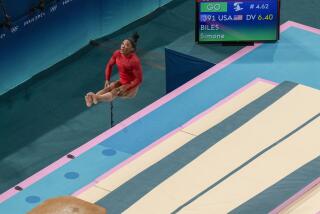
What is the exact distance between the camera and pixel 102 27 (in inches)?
555

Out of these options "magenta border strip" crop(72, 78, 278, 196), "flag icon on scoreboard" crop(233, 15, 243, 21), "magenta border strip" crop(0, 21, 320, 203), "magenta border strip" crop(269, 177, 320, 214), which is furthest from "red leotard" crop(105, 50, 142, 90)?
"magenta border strip" crop(269, 177, 320, 214)

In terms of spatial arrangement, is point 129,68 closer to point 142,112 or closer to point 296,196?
point 142,112

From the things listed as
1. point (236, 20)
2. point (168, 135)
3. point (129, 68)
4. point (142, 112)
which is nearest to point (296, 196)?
point (168, 135)

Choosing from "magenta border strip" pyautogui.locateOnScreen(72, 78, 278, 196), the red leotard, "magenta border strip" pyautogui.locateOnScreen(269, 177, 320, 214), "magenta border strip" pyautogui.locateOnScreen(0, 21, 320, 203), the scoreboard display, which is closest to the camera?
"magenta border strip" pyautogui.locateOnScreen(269, 177, 320, 214)

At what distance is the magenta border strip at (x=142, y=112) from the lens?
1043 centimetres

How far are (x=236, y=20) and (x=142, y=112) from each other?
189 centimetres

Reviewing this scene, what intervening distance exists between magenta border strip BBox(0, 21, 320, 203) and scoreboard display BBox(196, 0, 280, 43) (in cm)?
24

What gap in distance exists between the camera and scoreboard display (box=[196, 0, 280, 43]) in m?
12.3

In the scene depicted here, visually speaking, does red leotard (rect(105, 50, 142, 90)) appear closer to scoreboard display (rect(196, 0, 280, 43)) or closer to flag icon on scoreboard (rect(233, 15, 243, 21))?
scoreboard display (rect(196, 0, 280, 43))

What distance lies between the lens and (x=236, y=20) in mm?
12391

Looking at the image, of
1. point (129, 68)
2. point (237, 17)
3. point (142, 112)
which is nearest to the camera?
point (129, 68)

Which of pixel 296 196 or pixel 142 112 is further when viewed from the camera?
pixel 142 112

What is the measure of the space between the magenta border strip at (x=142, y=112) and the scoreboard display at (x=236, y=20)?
0.80 feet

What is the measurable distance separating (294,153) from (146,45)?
13.8 feet
